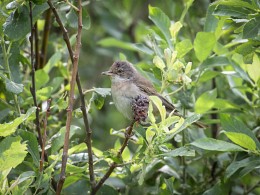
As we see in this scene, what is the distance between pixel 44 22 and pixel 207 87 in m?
1.33

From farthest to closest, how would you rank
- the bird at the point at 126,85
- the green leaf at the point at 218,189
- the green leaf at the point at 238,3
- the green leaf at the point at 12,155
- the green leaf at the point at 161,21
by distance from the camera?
1. the bird at the point at 126,85
2. the green leaf at the point at 161,21
3. the green leaf at the point at 218,189
4. the green leaf at the point at 238,3
5. the green leaf at the point at 12,155

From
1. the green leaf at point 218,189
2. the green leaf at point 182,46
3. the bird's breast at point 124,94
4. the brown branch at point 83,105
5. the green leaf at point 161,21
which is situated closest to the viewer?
the brown branch at point 83,105

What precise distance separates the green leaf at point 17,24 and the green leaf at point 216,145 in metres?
0.99

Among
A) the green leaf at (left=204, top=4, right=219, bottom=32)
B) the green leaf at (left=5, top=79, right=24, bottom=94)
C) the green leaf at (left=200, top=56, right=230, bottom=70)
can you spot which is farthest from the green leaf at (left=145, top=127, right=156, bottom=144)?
the green leaf at (left=204, top=4, right=219, bottom=32)

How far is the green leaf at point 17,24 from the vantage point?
291 centimetres

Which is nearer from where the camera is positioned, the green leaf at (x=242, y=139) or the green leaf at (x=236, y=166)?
the green leaf at (x=242, y=139)

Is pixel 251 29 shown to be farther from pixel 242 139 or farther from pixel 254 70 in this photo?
pixel 254 70

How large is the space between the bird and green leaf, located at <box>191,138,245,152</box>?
85cm

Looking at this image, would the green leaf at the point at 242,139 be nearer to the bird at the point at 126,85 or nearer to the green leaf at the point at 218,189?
the green leaf at the point at 218,189

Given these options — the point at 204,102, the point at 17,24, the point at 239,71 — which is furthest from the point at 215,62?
the point at 17,24

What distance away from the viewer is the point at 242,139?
122 inches

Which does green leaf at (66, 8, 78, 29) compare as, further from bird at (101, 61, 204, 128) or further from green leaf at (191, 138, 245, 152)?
bird at (101, 61, 204, 128)

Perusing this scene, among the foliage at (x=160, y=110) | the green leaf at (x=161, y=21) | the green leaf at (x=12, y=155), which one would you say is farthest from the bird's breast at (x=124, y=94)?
the green leaf at (x=12, y=155)

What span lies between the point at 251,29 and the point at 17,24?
3.54ft
